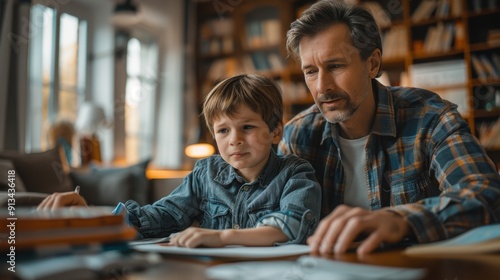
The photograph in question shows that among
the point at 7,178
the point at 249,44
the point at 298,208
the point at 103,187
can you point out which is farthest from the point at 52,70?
the point at 298,208

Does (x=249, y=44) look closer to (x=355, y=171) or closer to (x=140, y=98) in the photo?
(x=140, y=98)

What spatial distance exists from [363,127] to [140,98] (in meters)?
3.45

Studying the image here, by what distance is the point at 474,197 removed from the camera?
2.48 ft

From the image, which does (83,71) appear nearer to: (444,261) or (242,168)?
(242,168)

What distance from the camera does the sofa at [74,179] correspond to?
2.73 meters

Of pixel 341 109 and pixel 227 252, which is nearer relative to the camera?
pixel 227 252

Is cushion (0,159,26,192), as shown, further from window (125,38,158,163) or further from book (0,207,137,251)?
book (0,207,137,251)

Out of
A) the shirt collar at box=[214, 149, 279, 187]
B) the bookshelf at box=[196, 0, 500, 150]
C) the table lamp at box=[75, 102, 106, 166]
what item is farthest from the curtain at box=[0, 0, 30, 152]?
the shirt collar at box=[214, 149, 279, 187]

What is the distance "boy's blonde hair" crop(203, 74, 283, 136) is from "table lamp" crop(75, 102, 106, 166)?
2.55m

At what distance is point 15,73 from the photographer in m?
3.21

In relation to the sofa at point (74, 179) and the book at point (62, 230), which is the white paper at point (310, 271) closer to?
the book at point (62, 230)

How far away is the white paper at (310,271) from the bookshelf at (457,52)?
3.61 meters

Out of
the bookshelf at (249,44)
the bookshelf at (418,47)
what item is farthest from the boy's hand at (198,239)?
the bookshelf at (249,44)

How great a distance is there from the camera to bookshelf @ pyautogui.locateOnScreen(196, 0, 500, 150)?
3.79 metres
